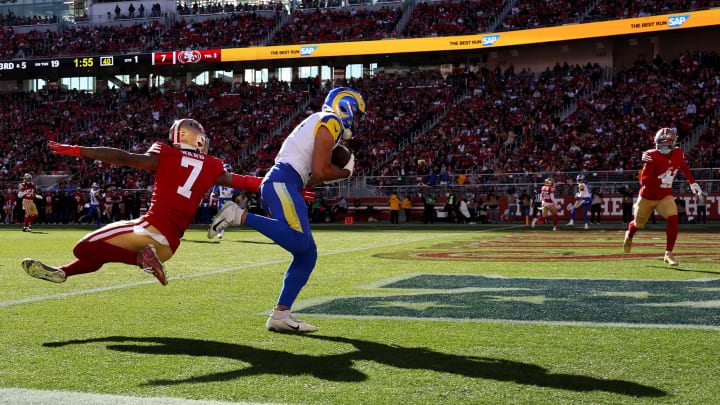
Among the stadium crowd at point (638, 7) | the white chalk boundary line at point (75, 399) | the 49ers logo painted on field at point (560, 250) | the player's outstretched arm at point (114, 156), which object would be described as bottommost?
the 49ers logo painted on field at point (560, 250)

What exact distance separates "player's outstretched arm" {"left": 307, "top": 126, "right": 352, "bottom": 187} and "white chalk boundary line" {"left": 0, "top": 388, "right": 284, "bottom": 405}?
2175mm

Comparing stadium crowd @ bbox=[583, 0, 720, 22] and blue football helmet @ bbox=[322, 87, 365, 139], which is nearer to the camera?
blue football helmet @ bbox=[322, 87, 365, 139]

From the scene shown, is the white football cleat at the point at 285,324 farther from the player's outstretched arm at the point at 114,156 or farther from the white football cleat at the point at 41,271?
the white football cleat at the point at 41,271

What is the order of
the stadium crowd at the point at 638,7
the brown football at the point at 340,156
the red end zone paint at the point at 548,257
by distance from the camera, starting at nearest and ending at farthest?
1. the brown football at the point at 340,156
2. the red end zone paint at the point at 548,257
3. the stadium crowd at the point at 638,7

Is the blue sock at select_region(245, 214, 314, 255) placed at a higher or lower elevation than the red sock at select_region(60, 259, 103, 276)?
higher

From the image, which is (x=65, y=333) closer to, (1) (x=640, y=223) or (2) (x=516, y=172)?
(1) (x=640, y=223)

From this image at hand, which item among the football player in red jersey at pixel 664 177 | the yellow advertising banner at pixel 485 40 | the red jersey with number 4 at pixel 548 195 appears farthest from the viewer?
the yellow advertising banner at pixel 485 40

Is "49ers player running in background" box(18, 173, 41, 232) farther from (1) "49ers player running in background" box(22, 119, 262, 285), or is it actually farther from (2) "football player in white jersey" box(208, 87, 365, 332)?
(2) "football player in white jersey" box(208, 87, 365, 332)

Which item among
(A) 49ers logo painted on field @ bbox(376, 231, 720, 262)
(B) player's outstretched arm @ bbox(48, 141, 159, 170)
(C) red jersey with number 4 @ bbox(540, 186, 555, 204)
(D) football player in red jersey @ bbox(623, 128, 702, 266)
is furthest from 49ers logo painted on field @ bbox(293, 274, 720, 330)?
(C) red jersey with number 4 @ bbox(540, 186, 555, 204)

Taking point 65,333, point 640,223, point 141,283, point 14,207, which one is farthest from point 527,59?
point 65,333

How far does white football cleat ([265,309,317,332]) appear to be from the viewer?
198 inches

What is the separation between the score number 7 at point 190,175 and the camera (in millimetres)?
5289

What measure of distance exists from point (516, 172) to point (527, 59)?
12.7 meters

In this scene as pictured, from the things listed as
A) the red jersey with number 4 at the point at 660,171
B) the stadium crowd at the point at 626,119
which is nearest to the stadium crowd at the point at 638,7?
the stadium crowd at the point at 626,119
